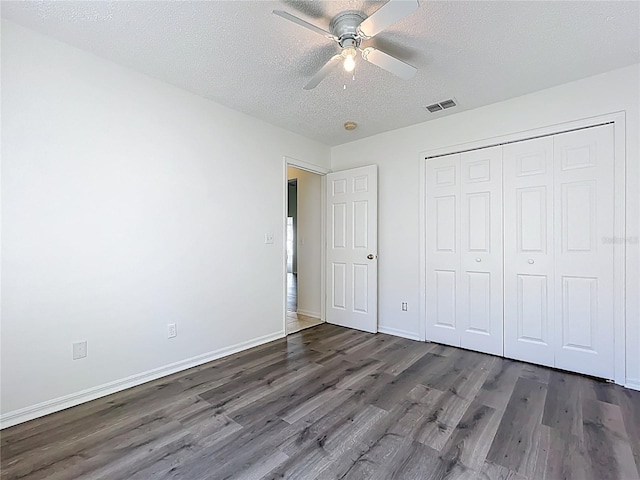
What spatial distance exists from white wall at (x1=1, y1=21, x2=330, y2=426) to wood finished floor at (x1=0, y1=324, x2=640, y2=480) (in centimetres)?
32

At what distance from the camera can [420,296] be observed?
353cm

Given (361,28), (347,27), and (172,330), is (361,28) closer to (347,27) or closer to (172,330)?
(347,27)

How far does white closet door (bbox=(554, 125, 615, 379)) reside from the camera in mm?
2500

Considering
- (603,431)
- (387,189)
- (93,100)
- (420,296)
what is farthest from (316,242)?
(603,431)

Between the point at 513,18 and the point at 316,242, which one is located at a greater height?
the point at 513,18

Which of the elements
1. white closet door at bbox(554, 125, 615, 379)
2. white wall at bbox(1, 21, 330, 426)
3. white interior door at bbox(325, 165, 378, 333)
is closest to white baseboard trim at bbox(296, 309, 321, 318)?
white interior door at bbox(325, 165, 378, 333)

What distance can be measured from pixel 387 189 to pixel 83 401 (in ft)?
11.6

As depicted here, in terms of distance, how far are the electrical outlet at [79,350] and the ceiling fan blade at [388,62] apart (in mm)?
2795

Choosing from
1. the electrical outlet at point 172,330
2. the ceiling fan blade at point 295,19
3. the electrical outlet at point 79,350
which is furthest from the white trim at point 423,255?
the electrical outlet at point 79,350

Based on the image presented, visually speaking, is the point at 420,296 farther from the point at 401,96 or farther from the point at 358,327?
the point at 401,96

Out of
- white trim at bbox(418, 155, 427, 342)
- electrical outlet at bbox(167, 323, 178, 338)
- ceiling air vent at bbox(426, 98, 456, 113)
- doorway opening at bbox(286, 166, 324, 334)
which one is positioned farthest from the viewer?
doorway opening at bbox(286, 166, 324, 334)

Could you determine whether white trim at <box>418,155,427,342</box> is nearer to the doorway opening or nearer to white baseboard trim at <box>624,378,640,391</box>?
the doorway opening

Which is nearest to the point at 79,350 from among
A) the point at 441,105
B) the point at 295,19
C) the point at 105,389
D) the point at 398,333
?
the point at 105,389

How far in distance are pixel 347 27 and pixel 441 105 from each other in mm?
1657
